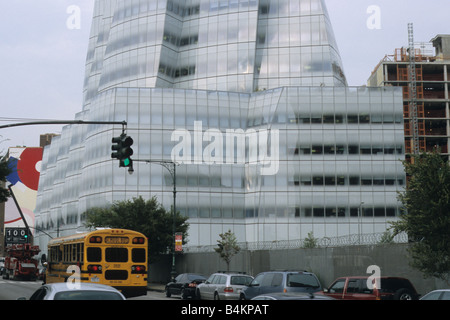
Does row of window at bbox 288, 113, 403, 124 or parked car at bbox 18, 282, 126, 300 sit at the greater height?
row of window at bbox 288, 113, 403, 124

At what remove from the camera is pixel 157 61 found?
319 ft

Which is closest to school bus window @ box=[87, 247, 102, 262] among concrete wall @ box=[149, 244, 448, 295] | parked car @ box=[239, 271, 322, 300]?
parked car @ box=[239, 271, 322, 300]

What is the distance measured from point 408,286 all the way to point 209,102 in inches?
2728

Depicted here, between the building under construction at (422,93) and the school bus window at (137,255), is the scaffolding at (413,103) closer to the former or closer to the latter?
the building under construction at (422,93)

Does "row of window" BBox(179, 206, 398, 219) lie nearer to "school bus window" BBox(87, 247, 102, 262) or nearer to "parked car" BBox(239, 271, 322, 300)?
"school bus window" BBox(87, 247, 102, 262)

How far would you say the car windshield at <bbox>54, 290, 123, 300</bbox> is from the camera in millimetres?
12711

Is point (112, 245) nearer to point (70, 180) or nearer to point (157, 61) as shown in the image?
point (157, 61)

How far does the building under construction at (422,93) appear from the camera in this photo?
389ft

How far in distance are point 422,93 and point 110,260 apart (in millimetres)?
100432

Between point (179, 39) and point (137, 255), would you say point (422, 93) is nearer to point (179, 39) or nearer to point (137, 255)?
point (179, 39)

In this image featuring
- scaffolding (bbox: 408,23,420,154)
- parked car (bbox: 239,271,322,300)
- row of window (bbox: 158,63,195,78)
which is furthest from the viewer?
scaffolding (bbox: 408,23,420,154)

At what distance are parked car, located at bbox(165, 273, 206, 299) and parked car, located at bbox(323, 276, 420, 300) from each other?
14.4m

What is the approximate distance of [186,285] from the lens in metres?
Answer: 37.8

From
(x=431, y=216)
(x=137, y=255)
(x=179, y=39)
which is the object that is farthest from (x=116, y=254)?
(x=179, y=39)
